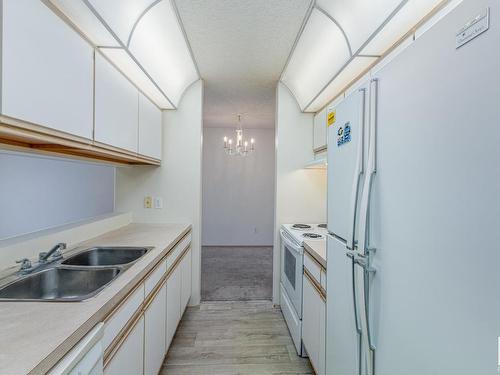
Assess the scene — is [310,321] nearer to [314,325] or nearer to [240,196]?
[314,325]

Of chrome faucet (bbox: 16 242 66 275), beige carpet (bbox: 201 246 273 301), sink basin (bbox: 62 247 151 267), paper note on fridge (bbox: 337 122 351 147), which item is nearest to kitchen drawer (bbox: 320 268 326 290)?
paper note on fridge (bbox: 337 122 351 147)

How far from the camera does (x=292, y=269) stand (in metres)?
2.29

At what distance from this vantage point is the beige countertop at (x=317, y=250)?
1566mm

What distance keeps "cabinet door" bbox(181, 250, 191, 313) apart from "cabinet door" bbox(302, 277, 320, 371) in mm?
1132

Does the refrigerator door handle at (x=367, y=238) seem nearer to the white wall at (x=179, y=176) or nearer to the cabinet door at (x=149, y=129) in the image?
the cabinet door at (x=149, y=129)

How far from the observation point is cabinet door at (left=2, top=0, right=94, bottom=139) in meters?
0.87

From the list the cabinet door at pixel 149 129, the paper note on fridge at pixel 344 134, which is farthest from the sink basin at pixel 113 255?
the paper note on fridge at pixel 344 134

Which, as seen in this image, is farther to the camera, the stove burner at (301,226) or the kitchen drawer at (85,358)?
the stove burner at (301,226)

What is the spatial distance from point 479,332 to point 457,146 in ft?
1.38

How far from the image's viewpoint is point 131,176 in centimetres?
270

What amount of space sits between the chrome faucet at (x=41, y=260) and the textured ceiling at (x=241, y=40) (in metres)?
1.70

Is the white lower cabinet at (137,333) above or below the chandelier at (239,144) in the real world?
below


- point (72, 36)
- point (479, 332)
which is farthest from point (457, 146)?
point (72, 36)

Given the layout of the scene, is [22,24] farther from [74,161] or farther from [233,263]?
[233,263]
